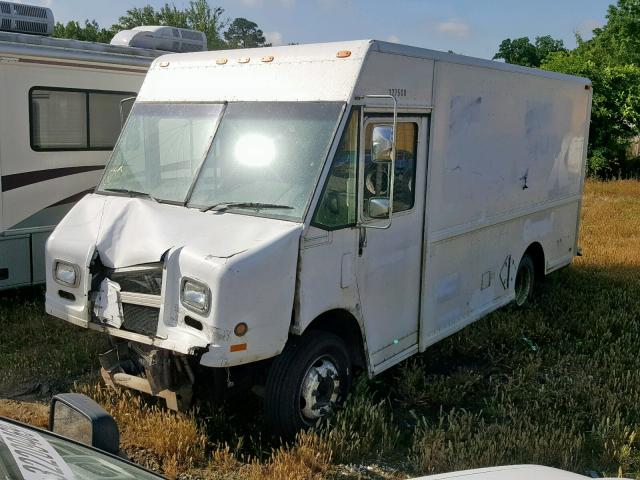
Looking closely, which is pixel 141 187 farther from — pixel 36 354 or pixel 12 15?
pixel 12 15

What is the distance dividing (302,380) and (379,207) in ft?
4.08

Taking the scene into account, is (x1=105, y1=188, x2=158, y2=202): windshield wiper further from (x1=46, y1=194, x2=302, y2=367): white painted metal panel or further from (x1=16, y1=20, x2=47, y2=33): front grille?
(x1=16, y1=20, x2=47, y2=33): front grille

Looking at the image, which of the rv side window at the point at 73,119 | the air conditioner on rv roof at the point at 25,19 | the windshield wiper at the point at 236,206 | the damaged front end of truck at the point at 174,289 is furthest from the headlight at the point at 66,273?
the air conditioner on rv roof at the point at 25,19

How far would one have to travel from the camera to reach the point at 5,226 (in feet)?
24.1

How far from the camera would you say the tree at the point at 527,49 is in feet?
137

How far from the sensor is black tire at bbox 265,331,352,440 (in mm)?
Result: 4484

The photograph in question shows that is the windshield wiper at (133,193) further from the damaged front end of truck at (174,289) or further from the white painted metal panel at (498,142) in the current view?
the white painted metal panel at (498,142)

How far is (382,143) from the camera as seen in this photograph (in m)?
4.75

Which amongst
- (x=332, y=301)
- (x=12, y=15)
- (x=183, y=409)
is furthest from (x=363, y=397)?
(x=12, y=15)

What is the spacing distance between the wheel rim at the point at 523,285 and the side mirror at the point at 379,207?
137 inches

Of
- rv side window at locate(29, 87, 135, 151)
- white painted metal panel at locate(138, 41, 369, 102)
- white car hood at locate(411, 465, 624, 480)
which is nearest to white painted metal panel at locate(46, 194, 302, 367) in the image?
white painted metal panel at locate(138, 41, 369, 102)

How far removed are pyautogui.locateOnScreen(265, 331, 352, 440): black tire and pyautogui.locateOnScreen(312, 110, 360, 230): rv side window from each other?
0.76m

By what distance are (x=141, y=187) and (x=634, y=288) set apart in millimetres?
6089

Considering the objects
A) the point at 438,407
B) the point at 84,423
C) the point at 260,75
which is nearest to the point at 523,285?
the point at 438,407
